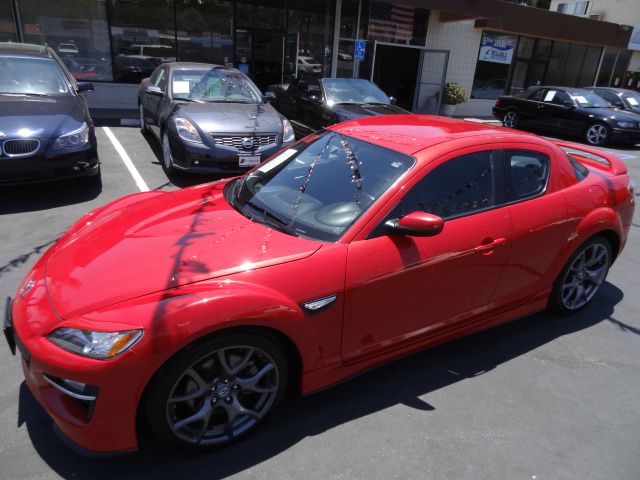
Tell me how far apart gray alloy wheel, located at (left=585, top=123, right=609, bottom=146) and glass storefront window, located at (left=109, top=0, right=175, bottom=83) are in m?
11.5

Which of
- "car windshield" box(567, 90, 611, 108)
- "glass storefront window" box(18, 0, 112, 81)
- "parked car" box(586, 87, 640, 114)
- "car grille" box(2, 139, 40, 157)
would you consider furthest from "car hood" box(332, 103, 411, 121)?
"parked car" box(586, 87, 640, 114)

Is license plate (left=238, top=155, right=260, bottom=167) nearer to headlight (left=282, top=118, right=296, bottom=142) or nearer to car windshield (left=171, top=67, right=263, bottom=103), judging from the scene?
headlight (left=282, top=118, right=296, bottom=142)

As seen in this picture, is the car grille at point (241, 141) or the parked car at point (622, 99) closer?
the car grille at point (241, 141)

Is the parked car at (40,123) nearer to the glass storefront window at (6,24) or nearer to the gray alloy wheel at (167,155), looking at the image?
the gray alloy wheel at (167,155)

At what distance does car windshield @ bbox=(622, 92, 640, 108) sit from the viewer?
564 inches

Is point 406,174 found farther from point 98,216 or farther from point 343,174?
point 98,216

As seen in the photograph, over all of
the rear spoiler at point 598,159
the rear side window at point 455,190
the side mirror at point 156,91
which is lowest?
the side mirror at point 156,91

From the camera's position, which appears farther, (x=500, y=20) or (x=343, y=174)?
(x=500, y=20)

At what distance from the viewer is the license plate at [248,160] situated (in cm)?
632

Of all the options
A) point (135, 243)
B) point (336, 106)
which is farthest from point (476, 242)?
point (336, 106)

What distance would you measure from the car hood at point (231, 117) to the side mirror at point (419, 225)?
430 cm

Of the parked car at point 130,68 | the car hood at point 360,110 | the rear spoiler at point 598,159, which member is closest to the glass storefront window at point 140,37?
the parked car at point 130,68

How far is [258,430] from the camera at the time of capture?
2529 millimetres

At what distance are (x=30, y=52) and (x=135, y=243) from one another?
598cm
